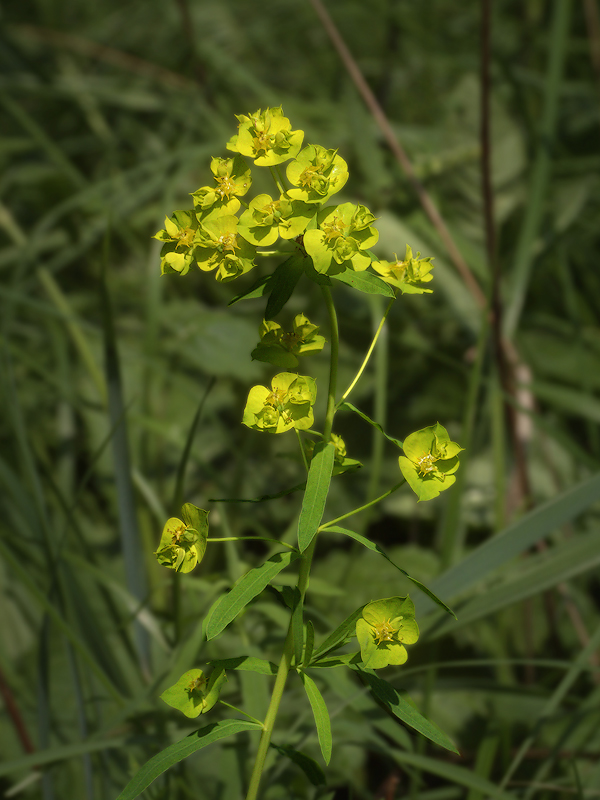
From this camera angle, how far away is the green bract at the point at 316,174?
15.0 inches

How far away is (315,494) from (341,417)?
40.3 inches

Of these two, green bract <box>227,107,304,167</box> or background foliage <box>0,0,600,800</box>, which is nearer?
green bract <box>227,107,304,167</box>

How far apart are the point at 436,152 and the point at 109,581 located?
4.18 feet

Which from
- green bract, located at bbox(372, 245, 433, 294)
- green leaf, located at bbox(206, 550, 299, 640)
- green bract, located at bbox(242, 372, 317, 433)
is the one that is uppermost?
green bract, located at bbox(372, 245, 433, 294)

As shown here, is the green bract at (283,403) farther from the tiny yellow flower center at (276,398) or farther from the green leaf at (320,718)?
the green leaf at (320,718)

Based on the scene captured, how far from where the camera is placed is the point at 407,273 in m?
0.44

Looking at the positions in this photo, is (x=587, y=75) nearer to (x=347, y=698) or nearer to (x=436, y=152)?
(x=436, y=152)

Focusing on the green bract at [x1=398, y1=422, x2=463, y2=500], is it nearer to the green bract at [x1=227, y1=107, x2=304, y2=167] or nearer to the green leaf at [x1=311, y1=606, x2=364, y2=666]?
the green leaf at [x1=311, y1=606, x2=364, y2=666]

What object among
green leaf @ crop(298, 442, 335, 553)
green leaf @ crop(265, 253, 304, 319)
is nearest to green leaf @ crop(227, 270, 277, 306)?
green leaf @ crop(265, 253, 304, 319)

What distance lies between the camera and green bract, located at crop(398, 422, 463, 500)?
1.31ft

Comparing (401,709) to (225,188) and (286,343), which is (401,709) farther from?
(225,188)

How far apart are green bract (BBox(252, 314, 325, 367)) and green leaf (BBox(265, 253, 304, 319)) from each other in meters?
0.02

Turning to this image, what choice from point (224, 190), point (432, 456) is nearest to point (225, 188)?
point (224, 190)

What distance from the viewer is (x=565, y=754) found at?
0.84 m
